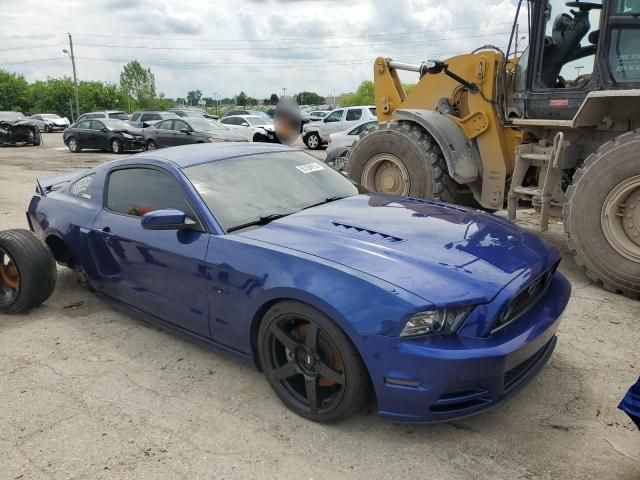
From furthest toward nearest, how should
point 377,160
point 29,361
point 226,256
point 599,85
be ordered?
point 377,160
point 599,85
point 29,361
point 226,256

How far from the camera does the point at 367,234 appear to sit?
302 centimetres

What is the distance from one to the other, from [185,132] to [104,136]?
444 centimetres

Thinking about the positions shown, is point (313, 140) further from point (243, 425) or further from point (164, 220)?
point (243, 425)

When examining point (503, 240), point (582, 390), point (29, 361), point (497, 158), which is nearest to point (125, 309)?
point (29, 361)

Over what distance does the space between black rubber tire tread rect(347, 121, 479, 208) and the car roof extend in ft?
7.61

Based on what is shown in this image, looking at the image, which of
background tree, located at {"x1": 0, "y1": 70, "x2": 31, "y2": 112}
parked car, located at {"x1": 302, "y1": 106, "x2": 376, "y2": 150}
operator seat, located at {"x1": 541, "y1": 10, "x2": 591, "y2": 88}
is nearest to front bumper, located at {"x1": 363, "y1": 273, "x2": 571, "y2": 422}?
operator seat, located at {"x1": 541, "y1": 10, "x2": 591, "y2": 88}

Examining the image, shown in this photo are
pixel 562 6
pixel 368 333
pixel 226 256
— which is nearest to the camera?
pixel 368 333

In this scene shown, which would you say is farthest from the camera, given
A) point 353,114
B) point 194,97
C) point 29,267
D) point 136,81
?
point 194,97

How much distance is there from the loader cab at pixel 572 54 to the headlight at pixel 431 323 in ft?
11.4

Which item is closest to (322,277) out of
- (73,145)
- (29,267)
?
(29,267)

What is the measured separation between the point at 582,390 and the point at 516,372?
2.31 ft

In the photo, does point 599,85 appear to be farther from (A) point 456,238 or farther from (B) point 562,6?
(A) point 456,238

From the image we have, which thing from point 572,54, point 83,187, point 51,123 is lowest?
point 51,123

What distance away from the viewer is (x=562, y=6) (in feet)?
16.5
